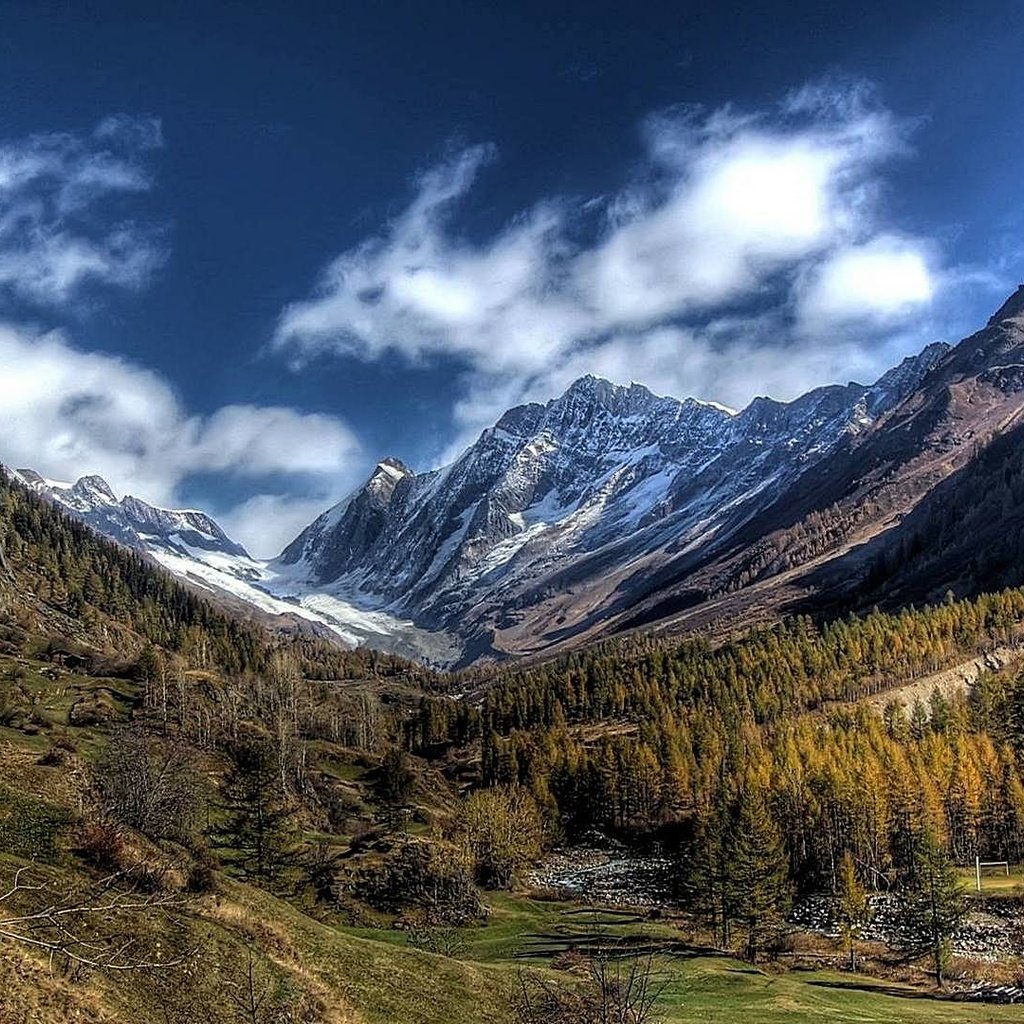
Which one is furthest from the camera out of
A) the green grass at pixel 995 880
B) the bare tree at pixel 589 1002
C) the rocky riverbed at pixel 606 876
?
the rocky riverbed at pixel 606 876

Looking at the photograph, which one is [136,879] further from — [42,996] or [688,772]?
[688,772]

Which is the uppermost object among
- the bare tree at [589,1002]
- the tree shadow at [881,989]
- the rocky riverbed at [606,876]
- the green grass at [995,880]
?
the bare tree at [589,1002]

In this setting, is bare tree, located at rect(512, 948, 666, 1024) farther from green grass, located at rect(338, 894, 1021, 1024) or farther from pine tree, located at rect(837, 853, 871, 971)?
pine tree, located at rect(837, 853, 871, 971)

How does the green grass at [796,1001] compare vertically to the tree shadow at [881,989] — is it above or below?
above

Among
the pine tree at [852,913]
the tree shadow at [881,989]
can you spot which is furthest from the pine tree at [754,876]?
the tree shadow at [881,989]

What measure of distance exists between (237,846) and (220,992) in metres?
56.3

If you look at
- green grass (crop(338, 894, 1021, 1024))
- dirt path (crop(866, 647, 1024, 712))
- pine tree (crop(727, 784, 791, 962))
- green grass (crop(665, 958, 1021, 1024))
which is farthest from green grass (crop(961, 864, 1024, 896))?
dirt path (crop(866, 647, 1024, 712))

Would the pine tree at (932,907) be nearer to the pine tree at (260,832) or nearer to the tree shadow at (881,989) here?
the tree shadow at (881,989)

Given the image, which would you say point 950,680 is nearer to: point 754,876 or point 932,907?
point 932,907

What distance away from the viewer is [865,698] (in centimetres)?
17088

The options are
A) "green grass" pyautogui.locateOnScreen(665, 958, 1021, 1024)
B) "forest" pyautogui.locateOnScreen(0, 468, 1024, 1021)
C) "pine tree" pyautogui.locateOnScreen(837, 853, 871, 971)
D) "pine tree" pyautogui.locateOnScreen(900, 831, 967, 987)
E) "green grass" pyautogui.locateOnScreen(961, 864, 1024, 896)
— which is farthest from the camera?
"green grass" pyautogui.locateOnScreen(961, 864, 1024, 896)

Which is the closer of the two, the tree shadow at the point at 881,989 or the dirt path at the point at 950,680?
the tree shadow at the point at 881,989

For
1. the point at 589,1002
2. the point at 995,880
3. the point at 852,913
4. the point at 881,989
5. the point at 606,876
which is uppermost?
the point at 589,1002

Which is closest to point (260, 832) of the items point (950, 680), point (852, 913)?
point (852, 913)
